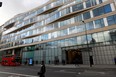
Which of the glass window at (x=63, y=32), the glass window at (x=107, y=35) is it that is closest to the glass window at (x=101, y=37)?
the glass window at (x=107, y=35)

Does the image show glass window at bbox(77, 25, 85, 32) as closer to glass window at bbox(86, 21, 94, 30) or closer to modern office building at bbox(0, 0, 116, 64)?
modern office building at bbox(0, 0, 116, 64)

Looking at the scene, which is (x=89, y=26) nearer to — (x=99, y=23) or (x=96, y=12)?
(x=99, y=23)

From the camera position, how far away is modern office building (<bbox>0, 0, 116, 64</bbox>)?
2728cm

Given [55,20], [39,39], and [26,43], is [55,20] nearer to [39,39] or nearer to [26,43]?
[39,39]

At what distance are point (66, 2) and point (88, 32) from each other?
13.6m

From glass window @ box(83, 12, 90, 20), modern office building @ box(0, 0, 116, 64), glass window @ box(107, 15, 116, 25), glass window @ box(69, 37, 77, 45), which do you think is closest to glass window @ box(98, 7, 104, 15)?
modern office building @ box(0, 0, 116, 64)

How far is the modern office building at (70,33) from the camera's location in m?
27.3

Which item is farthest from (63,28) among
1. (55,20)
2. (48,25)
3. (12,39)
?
(12,39)

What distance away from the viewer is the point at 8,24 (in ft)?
215

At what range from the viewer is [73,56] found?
35.3m

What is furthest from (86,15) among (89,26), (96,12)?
(89,26)

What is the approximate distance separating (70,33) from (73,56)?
7.02 metres

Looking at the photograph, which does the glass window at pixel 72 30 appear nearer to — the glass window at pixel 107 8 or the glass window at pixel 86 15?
the glass window at pixel 86 15

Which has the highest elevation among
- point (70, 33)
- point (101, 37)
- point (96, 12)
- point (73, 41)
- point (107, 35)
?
point (96, 12)
